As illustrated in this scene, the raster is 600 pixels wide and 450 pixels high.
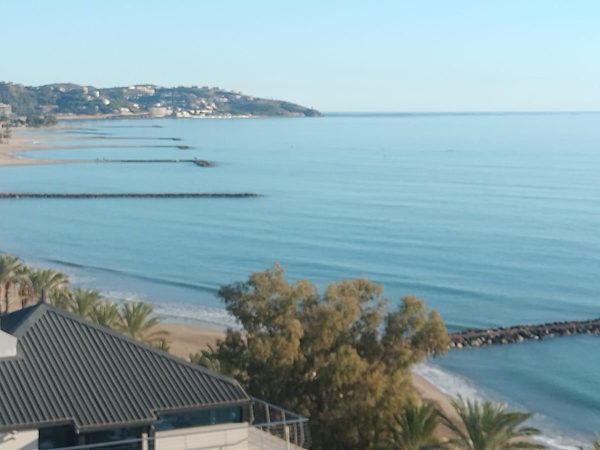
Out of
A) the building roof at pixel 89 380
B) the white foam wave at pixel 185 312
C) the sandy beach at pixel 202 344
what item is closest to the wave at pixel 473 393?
the sandy beach at pixel 202 344

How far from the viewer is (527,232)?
83250 millimetres

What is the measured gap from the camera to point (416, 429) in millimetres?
22547

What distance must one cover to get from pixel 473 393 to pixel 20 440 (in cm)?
2741

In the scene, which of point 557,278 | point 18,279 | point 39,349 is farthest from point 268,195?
point 39,349

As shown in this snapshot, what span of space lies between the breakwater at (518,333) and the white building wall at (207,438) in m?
31.4

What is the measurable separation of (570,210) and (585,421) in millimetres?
63597

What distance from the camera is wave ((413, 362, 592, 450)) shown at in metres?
34.3

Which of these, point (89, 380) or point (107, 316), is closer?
point (89, 380)

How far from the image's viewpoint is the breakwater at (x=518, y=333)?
47969 mm

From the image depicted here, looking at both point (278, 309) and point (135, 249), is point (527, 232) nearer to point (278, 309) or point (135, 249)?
point (135, 249)

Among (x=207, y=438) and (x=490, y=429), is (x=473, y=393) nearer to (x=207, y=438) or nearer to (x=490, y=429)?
(x=490, y=429)

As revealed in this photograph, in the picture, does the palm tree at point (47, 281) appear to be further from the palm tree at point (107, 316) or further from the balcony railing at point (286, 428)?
the balcony railing at point (286, 428)

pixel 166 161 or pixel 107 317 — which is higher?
pixel 107 317

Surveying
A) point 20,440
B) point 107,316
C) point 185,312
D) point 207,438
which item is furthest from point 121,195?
point 20,440
